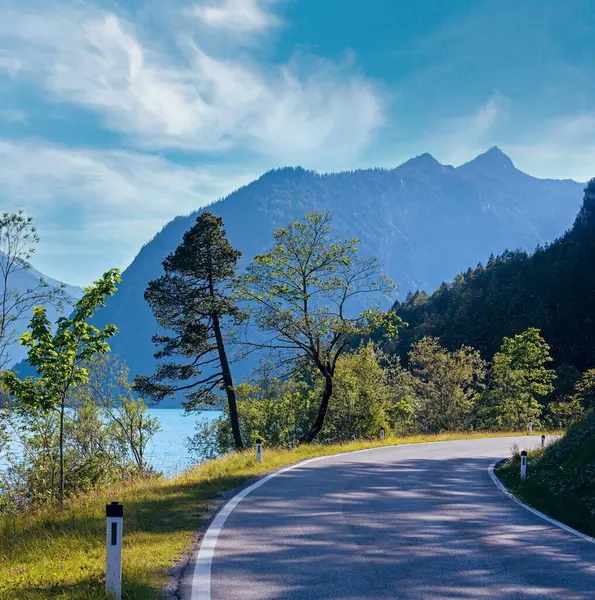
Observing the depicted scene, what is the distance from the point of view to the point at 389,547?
23.1 ft

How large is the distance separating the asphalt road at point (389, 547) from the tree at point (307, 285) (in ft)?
40.9

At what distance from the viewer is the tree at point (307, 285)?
24547 millimetres

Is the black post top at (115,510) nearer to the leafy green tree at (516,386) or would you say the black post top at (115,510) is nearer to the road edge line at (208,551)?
the road edge line at (208,551)

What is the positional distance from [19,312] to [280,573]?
13.5 m

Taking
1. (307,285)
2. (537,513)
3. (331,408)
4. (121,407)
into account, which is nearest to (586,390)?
(331,408)

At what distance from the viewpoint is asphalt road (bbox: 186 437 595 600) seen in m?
5.44

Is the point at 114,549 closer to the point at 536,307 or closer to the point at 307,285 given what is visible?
the point at 307,285

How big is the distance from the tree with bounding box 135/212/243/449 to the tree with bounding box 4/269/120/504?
13.8 metres

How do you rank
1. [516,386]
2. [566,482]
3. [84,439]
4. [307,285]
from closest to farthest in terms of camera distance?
[566,482], [307,285], [84,439], [516,386]

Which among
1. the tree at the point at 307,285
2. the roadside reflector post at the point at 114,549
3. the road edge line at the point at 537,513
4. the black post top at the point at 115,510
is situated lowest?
the road edge line at the point at 537,513

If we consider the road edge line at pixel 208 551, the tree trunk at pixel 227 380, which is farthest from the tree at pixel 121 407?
the road edge line at pixel 208 551

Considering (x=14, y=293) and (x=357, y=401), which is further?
(x=357, y=401)

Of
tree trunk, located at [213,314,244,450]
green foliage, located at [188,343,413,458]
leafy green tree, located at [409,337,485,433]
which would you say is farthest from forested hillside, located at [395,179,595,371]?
tree trunk, located at [213,314,244,450]

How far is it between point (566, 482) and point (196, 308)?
18981 millimetres
